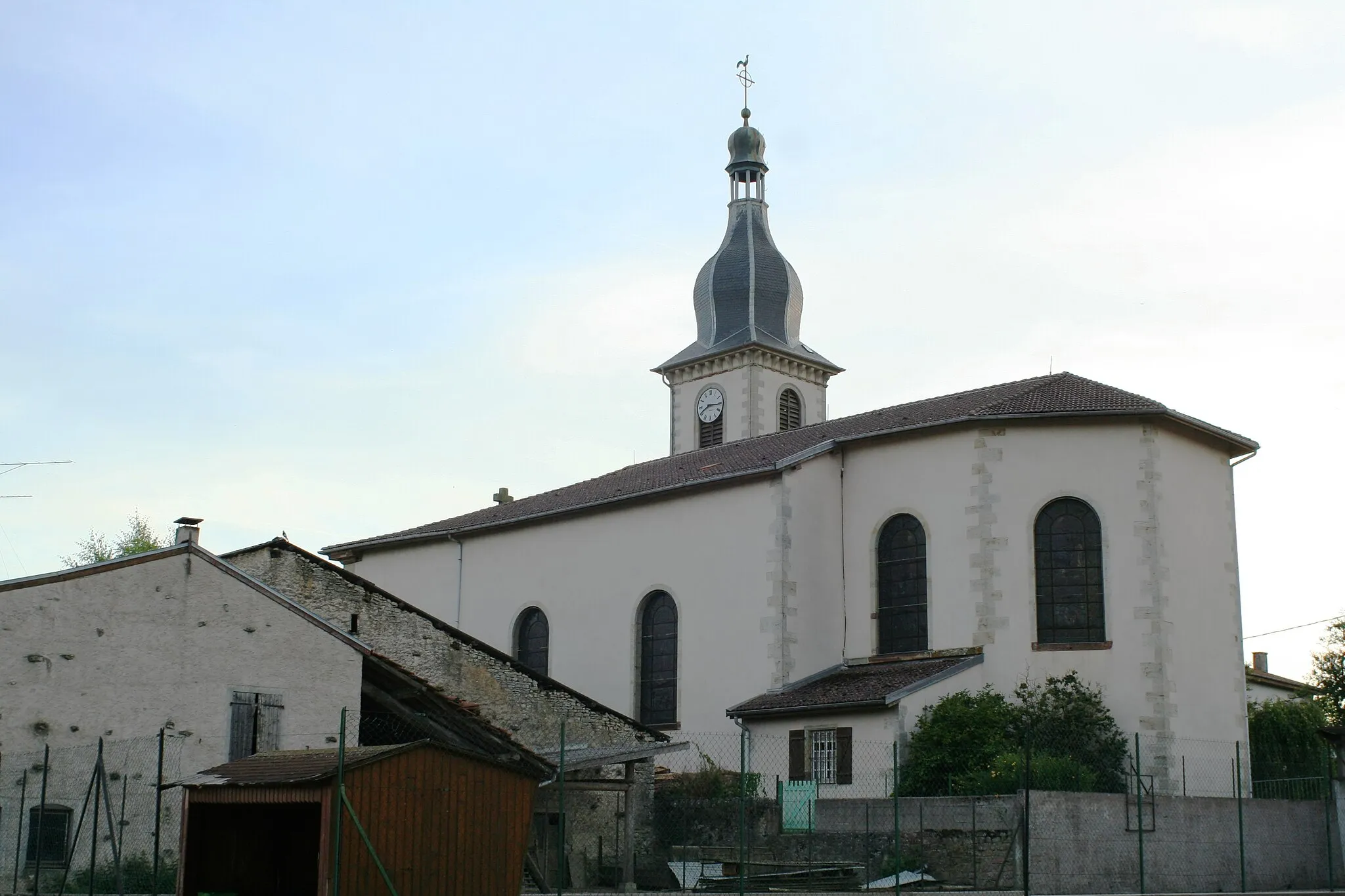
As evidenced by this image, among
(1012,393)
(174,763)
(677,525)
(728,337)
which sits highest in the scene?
(728,337)

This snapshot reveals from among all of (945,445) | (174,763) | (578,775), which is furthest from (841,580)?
(174,763)

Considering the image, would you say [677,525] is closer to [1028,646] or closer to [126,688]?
[1028,646]

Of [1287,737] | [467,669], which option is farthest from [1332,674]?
[467,669]

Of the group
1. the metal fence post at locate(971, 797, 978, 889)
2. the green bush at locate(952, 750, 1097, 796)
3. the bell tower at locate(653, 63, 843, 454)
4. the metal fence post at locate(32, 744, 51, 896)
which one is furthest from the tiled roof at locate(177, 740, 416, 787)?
the bell tower at locate(653, 63, 843, 454)

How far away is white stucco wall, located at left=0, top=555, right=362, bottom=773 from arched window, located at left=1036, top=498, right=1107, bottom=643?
13.5 metres

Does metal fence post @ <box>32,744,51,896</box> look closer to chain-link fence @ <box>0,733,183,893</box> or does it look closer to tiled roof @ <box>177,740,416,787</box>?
chain-link fence @ <box>0,733,183,893</box>

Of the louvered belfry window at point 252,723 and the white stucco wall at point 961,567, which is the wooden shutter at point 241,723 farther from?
the white stucco wall at point 961,567

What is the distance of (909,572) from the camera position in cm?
3169

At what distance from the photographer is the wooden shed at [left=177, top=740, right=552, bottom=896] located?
16547 mm

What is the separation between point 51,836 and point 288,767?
5.26m

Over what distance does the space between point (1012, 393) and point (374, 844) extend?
20249 millimetres

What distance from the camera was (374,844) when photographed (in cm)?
1667

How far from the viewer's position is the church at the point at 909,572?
29578 millimetres

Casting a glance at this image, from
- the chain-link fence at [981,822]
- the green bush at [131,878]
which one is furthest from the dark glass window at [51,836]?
the chain-link fence at [981,822]
